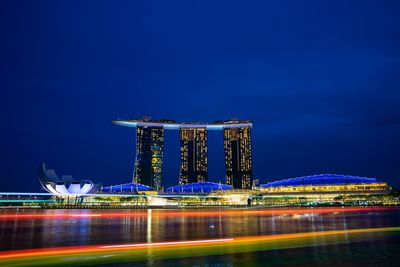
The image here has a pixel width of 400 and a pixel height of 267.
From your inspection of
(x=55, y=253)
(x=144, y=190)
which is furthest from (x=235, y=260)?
(x=144, y=190)

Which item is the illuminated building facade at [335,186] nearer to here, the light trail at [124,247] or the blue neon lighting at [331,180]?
the blue neon lighting at [331,180]

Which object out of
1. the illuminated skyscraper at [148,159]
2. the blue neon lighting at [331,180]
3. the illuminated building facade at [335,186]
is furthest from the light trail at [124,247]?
the illuminated skyscraper at [148,159]

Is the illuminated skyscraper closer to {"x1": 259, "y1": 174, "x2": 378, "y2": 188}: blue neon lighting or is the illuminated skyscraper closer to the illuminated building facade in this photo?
the illuminated building facade

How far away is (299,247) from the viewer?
14109 mm

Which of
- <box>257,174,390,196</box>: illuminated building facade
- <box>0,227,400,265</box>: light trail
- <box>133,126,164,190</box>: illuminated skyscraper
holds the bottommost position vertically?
<box>0,227,400,265</box>: light trail

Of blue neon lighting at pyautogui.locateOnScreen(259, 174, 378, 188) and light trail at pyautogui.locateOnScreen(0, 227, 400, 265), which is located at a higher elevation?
blue neon lighting at pyautogui.locateOnScreen(259, 174, 378, 188)

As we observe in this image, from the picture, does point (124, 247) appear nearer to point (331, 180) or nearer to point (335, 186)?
point (335, 186)

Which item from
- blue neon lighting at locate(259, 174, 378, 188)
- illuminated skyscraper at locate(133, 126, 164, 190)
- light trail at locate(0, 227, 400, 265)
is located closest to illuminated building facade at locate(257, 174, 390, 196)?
blue neon lighting at locate(259, 174, 378, 188)

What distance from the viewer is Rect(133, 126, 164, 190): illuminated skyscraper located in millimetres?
189125

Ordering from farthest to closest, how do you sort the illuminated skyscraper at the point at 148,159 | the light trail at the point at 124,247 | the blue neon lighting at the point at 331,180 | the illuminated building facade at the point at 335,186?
the illuminated skyscraper at the point at 148,159 → the blue neon lighting at the point at 331,180 → the illuminated building facade at the point at 335,186 → the light trail at the point at 124,247

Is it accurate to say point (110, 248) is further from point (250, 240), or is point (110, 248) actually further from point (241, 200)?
point (241, 200)

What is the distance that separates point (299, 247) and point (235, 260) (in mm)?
3934

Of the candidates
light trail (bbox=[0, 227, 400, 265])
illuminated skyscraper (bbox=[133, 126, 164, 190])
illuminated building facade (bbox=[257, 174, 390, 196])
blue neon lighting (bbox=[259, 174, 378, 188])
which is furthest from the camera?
illuminated skyscraper (bbox=[133, 126, 164, 190])

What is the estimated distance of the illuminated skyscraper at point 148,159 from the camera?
7446 inches
